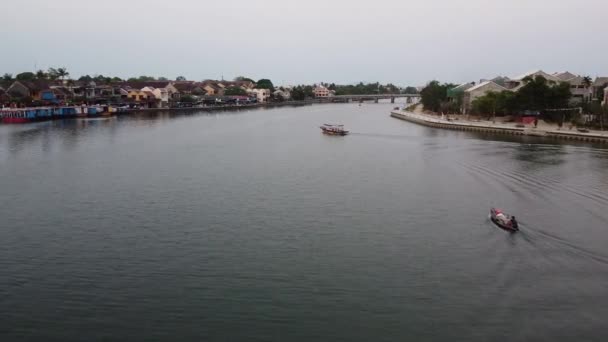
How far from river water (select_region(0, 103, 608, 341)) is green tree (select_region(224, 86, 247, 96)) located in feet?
223

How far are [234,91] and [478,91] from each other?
51650 millimetres

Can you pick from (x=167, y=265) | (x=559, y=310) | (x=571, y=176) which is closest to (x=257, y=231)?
(x=167, y=265)

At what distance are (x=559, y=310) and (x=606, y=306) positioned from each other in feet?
3.04

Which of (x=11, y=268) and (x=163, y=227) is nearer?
(x=11, y=268)

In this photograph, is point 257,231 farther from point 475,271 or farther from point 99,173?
point 99,173

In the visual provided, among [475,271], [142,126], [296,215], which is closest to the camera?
[475,271]

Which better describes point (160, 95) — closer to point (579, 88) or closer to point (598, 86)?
point (579, 88)

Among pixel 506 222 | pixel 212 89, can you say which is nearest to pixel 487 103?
pixel 506 222

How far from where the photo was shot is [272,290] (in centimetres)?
1009

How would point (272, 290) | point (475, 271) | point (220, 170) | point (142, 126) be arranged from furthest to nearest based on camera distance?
1. point (142, 126)
2. point (220, 170)
3. point (475, 271)
4. point (272, 290)

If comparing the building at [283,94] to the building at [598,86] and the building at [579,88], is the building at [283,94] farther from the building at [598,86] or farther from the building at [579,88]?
the building at [598,86]

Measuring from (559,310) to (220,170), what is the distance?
15.7 meters

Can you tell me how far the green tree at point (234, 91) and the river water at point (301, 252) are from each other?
68.0m

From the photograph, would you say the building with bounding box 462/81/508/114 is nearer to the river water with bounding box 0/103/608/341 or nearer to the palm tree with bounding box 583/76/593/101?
the palm tree with bounding box 583/76/593/101
